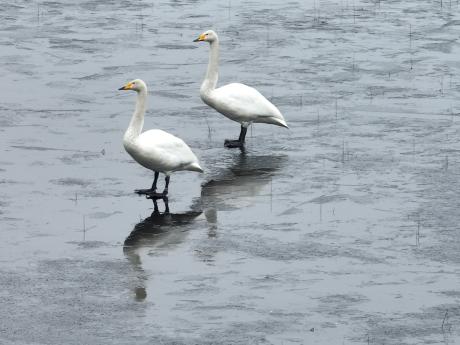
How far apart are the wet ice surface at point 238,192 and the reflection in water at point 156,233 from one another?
0.15 feet

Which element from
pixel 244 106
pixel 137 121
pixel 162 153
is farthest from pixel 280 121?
pixel 162 153

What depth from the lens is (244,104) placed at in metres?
19.5

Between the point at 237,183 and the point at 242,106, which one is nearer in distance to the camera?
the point at 237,183

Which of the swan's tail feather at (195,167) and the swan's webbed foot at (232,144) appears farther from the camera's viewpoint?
the swan's webbed foot at (232,144)

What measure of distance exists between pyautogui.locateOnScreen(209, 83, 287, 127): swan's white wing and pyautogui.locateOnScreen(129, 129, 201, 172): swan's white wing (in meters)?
2.73

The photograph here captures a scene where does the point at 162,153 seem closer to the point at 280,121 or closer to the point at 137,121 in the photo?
the point at 137,121

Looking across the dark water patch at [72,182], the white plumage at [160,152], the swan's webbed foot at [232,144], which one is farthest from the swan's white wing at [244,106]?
the dark water patch at [72,182]

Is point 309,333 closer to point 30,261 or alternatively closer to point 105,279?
point 105,279

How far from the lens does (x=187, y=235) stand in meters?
15.1

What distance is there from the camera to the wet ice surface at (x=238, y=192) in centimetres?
1263

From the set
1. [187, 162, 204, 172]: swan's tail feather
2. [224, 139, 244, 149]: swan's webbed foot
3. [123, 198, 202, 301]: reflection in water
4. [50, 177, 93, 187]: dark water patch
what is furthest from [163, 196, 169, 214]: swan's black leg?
[224, 139, 244, 149]: swan's webbed foot

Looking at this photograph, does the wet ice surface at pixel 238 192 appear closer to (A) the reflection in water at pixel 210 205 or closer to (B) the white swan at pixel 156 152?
(A) the reflection in water at pixel 210 205

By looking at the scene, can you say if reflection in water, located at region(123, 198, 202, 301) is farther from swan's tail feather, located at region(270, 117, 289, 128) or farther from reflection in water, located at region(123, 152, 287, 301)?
swan's tail feather, located at region(270, 117, 289, 128)

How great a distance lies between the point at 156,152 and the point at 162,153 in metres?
0.08
